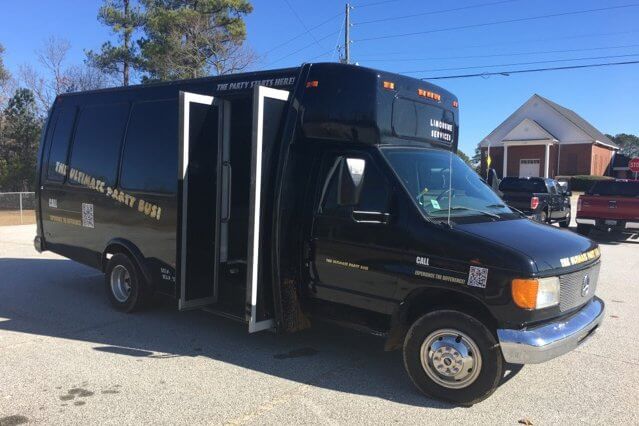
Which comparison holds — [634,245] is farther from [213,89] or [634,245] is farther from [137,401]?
[137,401]

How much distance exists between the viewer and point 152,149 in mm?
6477

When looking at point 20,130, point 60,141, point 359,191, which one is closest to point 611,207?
point 359,191

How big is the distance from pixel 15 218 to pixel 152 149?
55.1ft

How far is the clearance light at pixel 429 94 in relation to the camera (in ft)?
18.0

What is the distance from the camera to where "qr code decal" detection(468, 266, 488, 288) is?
13.6 ft

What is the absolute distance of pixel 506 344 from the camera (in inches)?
161

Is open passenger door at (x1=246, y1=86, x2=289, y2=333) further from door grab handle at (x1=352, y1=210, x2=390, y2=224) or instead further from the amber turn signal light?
the amber turn signal light

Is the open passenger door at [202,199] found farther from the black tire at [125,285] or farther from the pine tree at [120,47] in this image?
the pine tree at [120,47]

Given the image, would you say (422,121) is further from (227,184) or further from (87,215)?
(87,215)

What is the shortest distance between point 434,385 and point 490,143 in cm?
5200

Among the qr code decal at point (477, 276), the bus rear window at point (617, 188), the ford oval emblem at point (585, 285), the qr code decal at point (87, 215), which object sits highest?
the bus rear window at point (617, 188)

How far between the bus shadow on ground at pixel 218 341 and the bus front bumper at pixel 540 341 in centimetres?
71

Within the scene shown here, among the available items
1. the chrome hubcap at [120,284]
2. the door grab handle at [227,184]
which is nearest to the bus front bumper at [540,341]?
the door grab handle at [227,184]

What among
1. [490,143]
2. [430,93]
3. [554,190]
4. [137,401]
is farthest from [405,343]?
[490,143]
